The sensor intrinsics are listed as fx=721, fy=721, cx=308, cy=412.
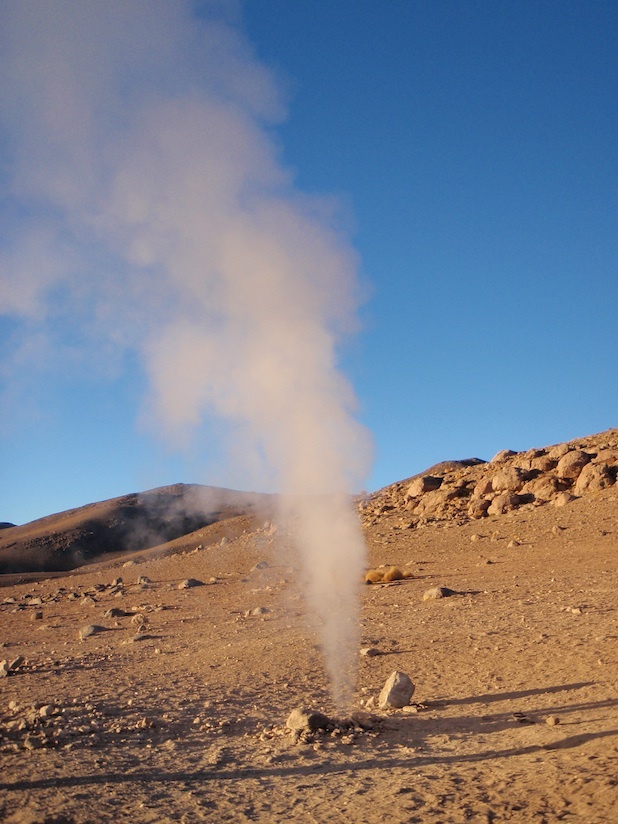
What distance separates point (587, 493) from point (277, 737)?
21.7m

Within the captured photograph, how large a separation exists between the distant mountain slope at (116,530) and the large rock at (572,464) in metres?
43.1

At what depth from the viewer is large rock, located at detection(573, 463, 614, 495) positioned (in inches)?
1055

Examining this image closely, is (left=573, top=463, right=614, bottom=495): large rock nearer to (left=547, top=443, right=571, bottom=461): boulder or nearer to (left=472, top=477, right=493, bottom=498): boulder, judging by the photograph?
(left=547, top=443, right=571, bottom=461): boulder

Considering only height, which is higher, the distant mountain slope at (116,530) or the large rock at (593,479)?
the distant mountain slope at (116,530)

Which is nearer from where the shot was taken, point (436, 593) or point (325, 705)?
point (325, 705)

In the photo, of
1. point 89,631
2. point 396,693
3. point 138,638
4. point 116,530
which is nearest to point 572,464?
point 138,638

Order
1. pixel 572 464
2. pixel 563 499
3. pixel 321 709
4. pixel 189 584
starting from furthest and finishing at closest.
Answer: pixel 572 464
pixel 563 499
pixel 189 584
pixel 321 709

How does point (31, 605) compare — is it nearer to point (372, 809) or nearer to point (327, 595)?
point (327, 595)

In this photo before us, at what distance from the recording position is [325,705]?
360 inches

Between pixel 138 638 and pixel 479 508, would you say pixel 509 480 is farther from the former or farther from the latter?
pixel 138 638

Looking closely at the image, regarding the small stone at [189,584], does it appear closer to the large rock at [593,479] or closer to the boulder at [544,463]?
the large rock at [593,479]

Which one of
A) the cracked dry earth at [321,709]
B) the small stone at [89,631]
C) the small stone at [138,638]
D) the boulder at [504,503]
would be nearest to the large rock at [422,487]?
the boulder at [504,503]

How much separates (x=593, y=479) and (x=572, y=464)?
72.4 inches

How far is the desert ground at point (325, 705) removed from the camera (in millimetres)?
6125
